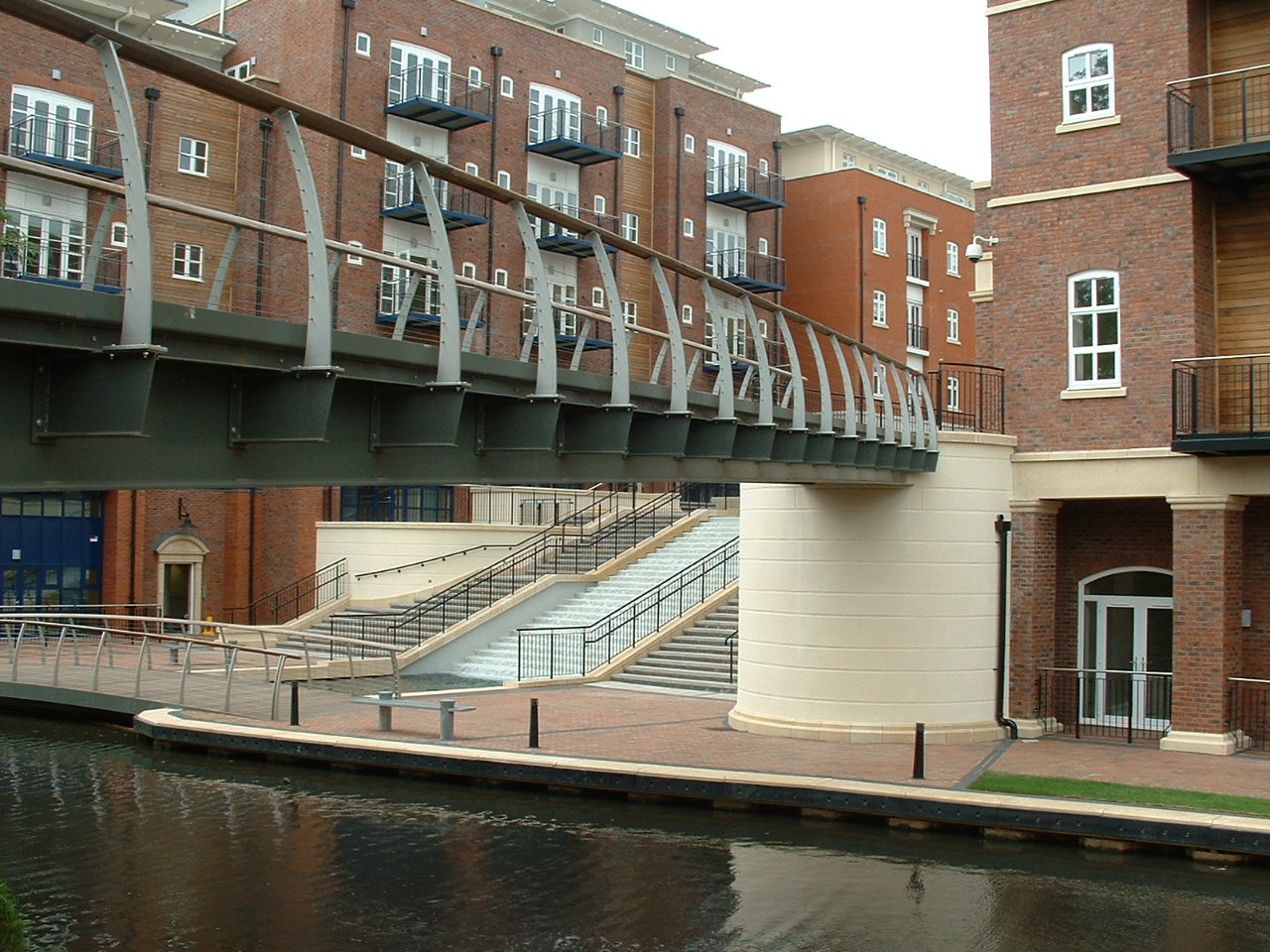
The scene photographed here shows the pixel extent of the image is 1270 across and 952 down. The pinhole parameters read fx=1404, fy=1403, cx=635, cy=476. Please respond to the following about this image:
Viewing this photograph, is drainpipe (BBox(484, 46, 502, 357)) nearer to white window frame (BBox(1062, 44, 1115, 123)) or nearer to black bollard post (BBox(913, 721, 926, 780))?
white window frame (BBox(1062, 44, 1115, 123))

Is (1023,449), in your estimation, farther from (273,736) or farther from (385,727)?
(273,736)

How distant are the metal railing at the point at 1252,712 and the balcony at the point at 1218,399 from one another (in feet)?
10.7

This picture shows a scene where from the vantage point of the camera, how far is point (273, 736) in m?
18.8

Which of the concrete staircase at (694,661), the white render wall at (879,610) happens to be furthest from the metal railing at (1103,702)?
the concrete staircase at (694,661)

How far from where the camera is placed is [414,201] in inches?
1522

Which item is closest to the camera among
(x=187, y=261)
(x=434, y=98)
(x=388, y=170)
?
(x=187, y=261)

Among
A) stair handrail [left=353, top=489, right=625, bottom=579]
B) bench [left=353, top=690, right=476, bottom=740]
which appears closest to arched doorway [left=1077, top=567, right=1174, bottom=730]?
bench [left=353, top=690, right=476, bottom=740]

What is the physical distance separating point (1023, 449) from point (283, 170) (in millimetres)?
18476

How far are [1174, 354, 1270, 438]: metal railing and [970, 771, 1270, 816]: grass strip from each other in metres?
5.82

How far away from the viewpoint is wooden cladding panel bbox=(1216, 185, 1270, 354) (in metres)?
20.1

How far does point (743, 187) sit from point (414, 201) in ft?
49.5

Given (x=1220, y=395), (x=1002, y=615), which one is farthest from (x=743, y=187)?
(x=1002, y=615)

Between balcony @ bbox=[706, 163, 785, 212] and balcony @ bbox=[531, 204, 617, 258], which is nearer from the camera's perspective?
balcony @ bbox=[531, 204, 617, 258]

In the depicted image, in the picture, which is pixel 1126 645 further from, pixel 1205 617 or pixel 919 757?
pixel 919 757
